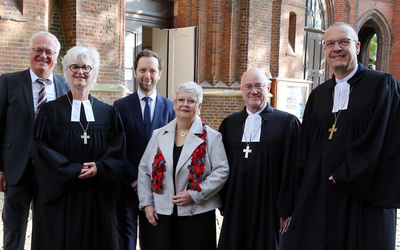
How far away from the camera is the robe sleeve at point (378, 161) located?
273 centimetres

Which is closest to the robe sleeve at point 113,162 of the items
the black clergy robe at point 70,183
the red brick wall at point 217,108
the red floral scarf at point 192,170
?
the black clergy robe at point 70,183

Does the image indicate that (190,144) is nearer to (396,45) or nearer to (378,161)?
(378,161)

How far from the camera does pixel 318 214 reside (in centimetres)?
301

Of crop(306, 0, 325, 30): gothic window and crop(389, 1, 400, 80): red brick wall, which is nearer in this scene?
crop(306, 0, 325, 30): gothic window

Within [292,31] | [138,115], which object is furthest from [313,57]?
[138,115]

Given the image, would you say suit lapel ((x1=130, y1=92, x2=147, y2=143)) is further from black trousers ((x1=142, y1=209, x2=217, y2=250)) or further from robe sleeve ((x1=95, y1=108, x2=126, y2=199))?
black trousers ((x1=142, y1=209, x2=217, y2=250))

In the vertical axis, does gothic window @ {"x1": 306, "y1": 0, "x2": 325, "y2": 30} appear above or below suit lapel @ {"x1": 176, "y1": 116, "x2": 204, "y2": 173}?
above

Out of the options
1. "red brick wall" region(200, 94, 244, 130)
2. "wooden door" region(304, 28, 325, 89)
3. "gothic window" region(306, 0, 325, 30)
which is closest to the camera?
"red brick wall" region(200, 94, 244, 130)

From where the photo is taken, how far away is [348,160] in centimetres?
280

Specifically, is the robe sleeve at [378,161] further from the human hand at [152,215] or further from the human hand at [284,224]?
the human hand at [152,215]

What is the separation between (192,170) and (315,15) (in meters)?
16.0

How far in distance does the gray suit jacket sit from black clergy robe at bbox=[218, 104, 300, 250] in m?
1.81

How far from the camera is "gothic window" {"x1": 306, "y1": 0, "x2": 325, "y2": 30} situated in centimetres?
1705

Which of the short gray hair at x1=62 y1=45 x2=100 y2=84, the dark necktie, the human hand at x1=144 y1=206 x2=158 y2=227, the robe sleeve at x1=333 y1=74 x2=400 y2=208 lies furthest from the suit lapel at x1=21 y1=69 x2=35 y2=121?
the robe sleeve at x1=333 y1=74 x2=400 y2=208
